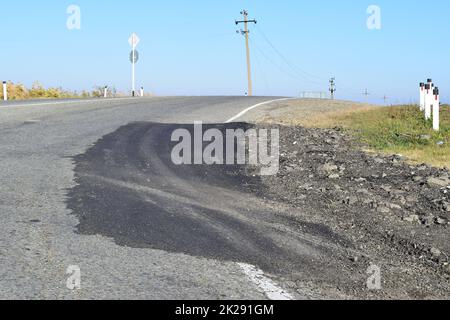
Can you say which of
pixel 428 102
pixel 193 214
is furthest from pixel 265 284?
pixel 428 102

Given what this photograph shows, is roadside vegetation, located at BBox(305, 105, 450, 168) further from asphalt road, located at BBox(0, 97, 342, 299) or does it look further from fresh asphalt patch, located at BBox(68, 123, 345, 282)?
asphalt road, located at BBox(0, 97, 342, 299)

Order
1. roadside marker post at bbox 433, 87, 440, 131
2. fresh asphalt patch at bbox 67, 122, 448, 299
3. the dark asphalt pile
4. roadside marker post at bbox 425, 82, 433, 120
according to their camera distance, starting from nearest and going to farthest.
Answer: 1. fresh asphalt patch at bbox 67, 122, 448, 299
2. the dark asphalt pile
3. roadside marker post at bbox 433, 87, 440, 131
4. roadside marker post at bbox 425, 82, 433, 120

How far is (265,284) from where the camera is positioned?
4625mm

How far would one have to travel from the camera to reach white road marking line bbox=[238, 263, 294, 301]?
Result: 4.36 m

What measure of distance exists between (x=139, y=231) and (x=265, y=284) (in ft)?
6.33

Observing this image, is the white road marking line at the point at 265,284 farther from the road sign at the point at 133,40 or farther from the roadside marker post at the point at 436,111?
the road sign at the point at 133,40

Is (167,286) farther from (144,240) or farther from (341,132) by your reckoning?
(341,132)

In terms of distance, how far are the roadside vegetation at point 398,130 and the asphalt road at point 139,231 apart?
4580 millimetres

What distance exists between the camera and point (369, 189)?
8.43 m

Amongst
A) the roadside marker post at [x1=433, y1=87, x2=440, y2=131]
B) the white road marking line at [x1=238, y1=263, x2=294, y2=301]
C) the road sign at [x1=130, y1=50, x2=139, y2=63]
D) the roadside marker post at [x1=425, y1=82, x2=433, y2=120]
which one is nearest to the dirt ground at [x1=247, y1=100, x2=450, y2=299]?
the white road marking line at [x1=238, y1=263, x2=294, y2=301]

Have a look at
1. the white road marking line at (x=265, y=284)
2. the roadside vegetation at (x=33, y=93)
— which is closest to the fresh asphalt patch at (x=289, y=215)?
the white road marking line at (x=265, y=284)

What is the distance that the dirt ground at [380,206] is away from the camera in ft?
17.0

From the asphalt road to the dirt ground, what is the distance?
1.45ft

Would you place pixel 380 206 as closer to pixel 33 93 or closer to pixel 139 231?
pixel 139 231
